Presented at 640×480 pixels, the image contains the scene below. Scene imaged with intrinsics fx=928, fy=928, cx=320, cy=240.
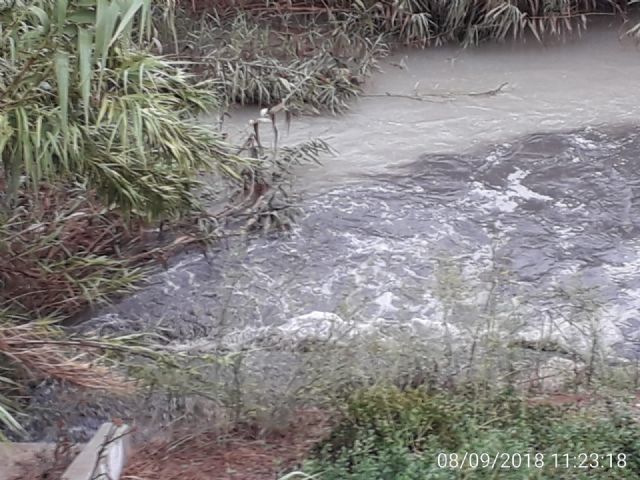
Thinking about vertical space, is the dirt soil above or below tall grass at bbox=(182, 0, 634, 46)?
below

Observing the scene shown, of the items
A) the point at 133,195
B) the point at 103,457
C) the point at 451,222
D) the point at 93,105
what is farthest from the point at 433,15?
the point at 103,457

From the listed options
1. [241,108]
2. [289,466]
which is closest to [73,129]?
[289,466]

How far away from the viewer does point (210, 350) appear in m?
3.33

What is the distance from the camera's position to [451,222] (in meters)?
4.95

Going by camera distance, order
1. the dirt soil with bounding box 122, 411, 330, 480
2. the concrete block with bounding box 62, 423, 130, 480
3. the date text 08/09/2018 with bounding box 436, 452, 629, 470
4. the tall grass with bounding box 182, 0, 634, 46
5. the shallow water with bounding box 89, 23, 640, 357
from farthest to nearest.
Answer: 1. the tall grass with bounding box 182, 0, 634, 46
2. the shallow water with bounding box 89, 23, 640, 357
3. the dirt soil with bounding box 122, 411, 330, 480
4. the concrete block with bounding box 62, 423, 130, 480
5. the date text 08/09/2018 with bounding box 436, 452, 629, 470

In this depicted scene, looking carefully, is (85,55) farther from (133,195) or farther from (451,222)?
(451,222)

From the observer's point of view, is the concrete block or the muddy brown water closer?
the concrete block

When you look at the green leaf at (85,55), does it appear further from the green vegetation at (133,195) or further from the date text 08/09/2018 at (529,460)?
the date text 08/09/2018 at (529,460)

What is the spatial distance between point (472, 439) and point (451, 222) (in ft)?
8.34

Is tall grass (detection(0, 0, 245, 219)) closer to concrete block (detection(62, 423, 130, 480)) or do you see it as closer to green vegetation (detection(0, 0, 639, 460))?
green vegetation (detection(0, 0, 639, 460))

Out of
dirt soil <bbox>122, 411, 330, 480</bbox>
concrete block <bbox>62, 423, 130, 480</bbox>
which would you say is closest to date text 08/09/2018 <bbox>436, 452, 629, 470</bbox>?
dirt soil <bbox>122, 411, 330, 480</bbox>

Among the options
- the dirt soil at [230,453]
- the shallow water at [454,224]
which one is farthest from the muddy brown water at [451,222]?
the dirt soil at [230,453]

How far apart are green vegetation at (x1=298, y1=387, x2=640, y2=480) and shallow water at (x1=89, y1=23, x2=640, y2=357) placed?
1.66 ft

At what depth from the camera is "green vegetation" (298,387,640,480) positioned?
2398 mm
